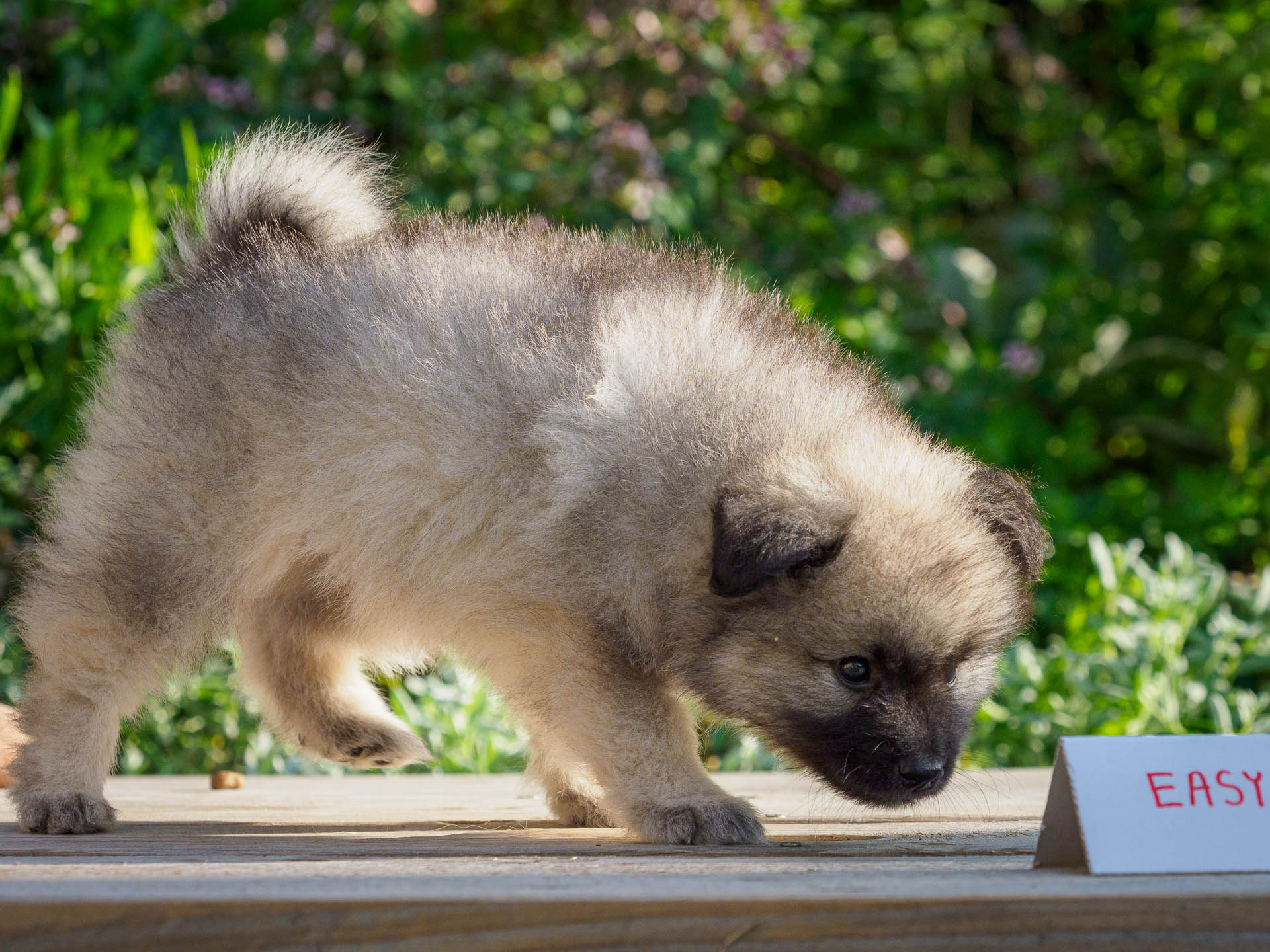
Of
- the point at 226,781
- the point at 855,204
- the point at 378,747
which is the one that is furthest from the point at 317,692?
the point at 855,204

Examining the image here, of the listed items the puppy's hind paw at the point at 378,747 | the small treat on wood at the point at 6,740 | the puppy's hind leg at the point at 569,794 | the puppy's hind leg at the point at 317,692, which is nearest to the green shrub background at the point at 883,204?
the small treat on wood at the point at 6,740

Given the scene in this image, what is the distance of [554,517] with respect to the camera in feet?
8.41

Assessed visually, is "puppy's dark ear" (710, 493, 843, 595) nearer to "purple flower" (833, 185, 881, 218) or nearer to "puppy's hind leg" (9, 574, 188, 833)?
"puppy's hind leg" (9, 574, 188, 833)

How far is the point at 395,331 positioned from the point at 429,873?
1.21 metres

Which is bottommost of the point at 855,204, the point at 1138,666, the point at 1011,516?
the point at 1138,666

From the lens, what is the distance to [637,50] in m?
6.68

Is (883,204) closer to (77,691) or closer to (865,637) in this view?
(865,637)

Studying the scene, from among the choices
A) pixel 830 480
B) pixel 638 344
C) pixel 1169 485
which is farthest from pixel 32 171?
pixel 1169 485

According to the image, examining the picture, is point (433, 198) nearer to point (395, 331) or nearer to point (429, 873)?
point (395, 331)

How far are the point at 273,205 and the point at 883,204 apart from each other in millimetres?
4787

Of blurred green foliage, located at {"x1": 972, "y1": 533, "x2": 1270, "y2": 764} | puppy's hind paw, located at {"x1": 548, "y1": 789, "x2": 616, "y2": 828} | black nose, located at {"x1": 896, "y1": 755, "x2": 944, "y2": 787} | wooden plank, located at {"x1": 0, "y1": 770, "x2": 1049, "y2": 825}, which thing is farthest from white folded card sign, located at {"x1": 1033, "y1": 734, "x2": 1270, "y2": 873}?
blurred green foliage, located at {"x1": 972, "y1": 533, "x2": 1270, "y2": 764}

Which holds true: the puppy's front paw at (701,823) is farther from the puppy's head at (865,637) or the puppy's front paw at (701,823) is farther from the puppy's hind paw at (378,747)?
the puppy's hind paw at (378,747)

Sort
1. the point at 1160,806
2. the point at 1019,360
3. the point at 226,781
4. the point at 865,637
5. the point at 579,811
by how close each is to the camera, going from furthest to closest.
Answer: the point at 1019,360 → the point at 226,781 → the point at 579,811 → the point at 865,637 → the point at 1160,806

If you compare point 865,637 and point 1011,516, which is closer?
point 865,637
